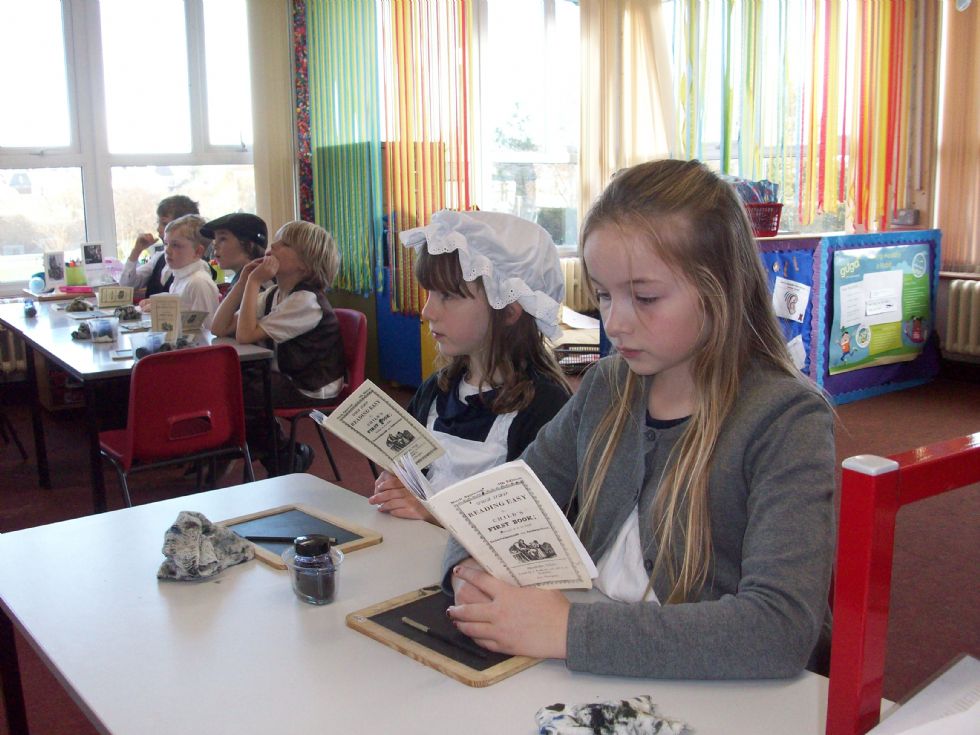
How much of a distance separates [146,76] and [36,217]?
3.54ft

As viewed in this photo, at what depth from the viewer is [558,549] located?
1.05m

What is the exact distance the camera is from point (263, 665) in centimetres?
106

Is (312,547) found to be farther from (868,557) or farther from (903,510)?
(903,510)

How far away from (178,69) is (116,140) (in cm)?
59

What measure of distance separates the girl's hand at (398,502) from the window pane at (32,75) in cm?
495

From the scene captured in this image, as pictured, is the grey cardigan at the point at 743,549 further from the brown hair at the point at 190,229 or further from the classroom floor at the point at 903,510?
the brown hair at the point at 190,229

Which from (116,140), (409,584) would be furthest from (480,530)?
(116,140)

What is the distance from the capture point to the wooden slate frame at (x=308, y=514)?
139 cm

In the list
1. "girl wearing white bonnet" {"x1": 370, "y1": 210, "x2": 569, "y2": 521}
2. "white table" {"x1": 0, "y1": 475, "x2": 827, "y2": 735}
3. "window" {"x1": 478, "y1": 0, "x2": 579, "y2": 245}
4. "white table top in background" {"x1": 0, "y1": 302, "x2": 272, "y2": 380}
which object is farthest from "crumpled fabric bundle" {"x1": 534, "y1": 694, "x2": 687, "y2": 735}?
"window" {"x1": 478, "y1": 0, "x2": 579, "y2": 245}

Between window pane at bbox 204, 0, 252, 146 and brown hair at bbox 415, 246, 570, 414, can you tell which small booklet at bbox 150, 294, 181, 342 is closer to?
brown hair at bbox 415, 246, 570, 414

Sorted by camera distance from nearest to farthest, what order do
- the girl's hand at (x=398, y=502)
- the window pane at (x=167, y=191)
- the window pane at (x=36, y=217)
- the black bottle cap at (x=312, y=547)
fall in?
the black bottle cap at (x=312, y=547) < the girl's hand at (x=398, y=502) < the window pane at (x=36, y=217) < the window pane at (x=167, y=191)

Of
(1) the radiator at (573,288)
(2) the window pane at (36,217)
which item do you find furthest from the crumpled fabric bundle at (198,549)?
(1) the radiator at (573,288)

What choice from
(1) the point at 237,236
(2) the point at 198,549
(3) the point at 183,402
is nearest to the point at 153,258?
(1) the point at 237,236

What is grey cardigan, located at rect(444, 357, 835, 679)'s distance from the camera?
3.29 feet
